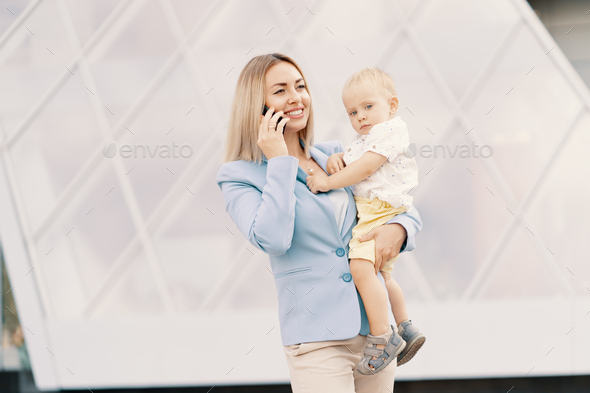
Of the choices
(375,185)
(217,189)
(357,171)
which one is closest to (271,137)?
(357,171)

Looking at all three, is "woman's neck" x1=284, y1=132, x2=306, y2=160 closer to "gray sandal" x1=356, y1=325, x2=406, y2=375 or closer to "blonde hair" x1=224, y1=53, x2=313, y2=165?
"blonde hair" x1=224, y1=53, x2=313, y2=165

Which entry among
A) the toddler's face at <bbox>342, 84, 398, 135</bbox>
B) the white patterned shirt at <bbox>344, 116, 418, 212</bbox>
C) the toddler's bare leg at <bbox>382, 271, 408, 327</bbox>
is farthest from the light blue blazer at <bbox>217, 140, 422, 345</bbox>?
the toddler's face at <bbox>342, 84, 398, 135</bbox>

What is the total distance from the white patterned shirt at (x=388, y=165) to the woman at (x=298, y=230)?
0.08m

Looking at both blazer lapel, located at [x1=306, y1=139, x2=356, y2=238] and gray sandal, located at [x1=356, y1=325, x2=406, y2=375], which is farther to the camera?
blazer lapel, located at [x1=306, y1=139, x2=356, y2=238]

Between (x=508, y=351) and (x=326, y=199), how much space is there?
400 cm

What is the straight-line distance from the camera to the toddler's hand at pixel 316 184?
207 cm

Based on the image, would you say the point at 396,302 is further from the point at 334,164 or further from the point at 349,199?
the point at 334,164

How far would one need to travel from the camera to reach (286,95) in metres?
2.12

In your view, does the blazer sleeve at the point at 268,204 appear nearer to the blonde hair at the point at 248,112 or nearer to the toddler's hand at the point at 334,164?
the blonde hair at the point at 248,112

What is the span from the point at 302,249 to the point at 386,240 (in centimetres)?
36

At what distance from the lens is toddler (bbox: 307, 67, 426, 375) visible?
1.99m

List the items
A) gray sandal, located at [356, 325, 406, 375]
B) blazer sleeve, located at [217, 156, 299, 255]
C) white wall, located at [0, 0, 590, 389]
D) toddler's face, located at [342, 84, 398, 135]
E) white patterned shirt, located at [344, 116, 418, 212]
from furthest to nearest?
white wall, located at [0, 0, 590, 389] → toddler's face, located at [342, 84, 398, 135] → white patterned shirt, located at [344, 116, 418, 212] → gray sandal, located at [356, 325, 406, 375] → blazer sleeve, located at [217, 156, 299, 255]

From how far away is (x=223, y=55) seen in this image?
567 cm

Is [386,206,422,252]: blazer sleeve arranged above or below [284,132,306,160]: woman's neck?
below
